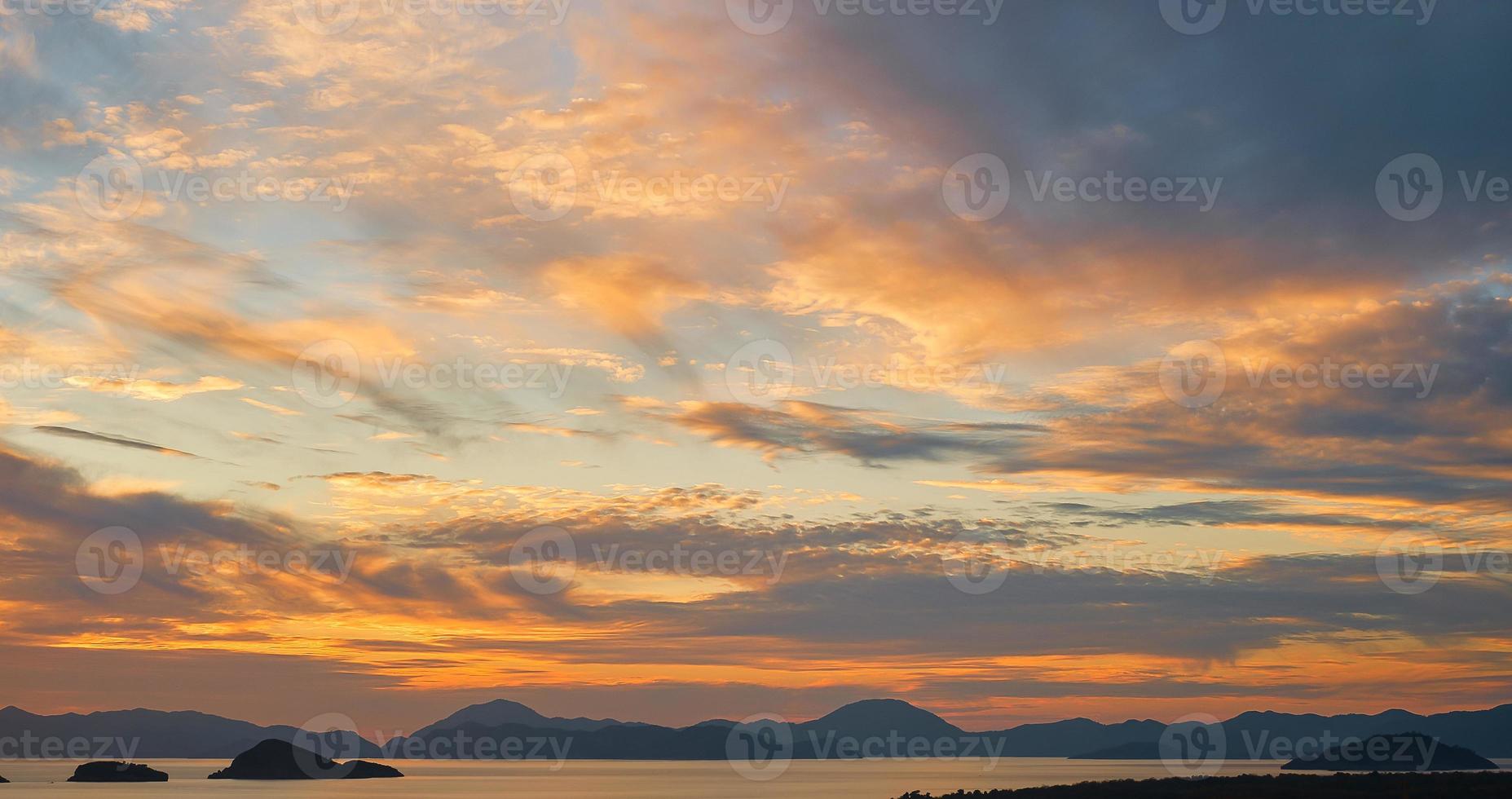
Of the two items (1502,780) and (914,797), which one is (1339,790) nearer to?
(1502,780)

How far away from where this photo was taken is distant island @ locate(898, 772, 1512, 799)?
7406 centimetres

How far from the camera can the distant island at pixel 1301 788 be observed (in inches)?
2916

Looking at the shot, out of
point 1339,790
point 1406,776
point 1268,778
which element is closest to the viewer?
point 1339,790

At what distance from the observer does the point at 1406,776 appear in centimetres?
8694

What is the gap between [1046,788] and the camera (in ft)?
302

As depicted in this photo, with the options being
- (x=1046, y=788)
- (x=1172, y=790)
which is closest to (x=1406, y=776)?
(x=1172, y=790)

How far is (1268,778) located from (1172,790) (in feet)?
52.7

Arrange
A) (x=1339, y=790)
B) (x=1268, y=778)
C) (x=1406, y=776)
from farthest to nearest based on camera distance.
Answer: (x=1268, y=778) < (x=1406, y=776) < (x=1339, y=790)

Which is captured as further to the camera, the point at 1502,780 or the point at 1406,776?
the point at 1406,776

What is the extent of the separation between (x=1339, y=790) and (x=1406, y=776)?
12798 mm

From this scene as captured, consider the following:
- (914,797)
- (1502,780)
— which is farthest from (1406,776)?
(914,797)

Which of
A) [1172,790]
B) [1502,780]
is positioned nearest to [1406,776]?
[1502,780]

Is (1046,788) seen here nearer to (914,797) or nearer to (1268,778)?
(914,797)

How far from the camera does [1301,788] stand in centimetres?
7925
